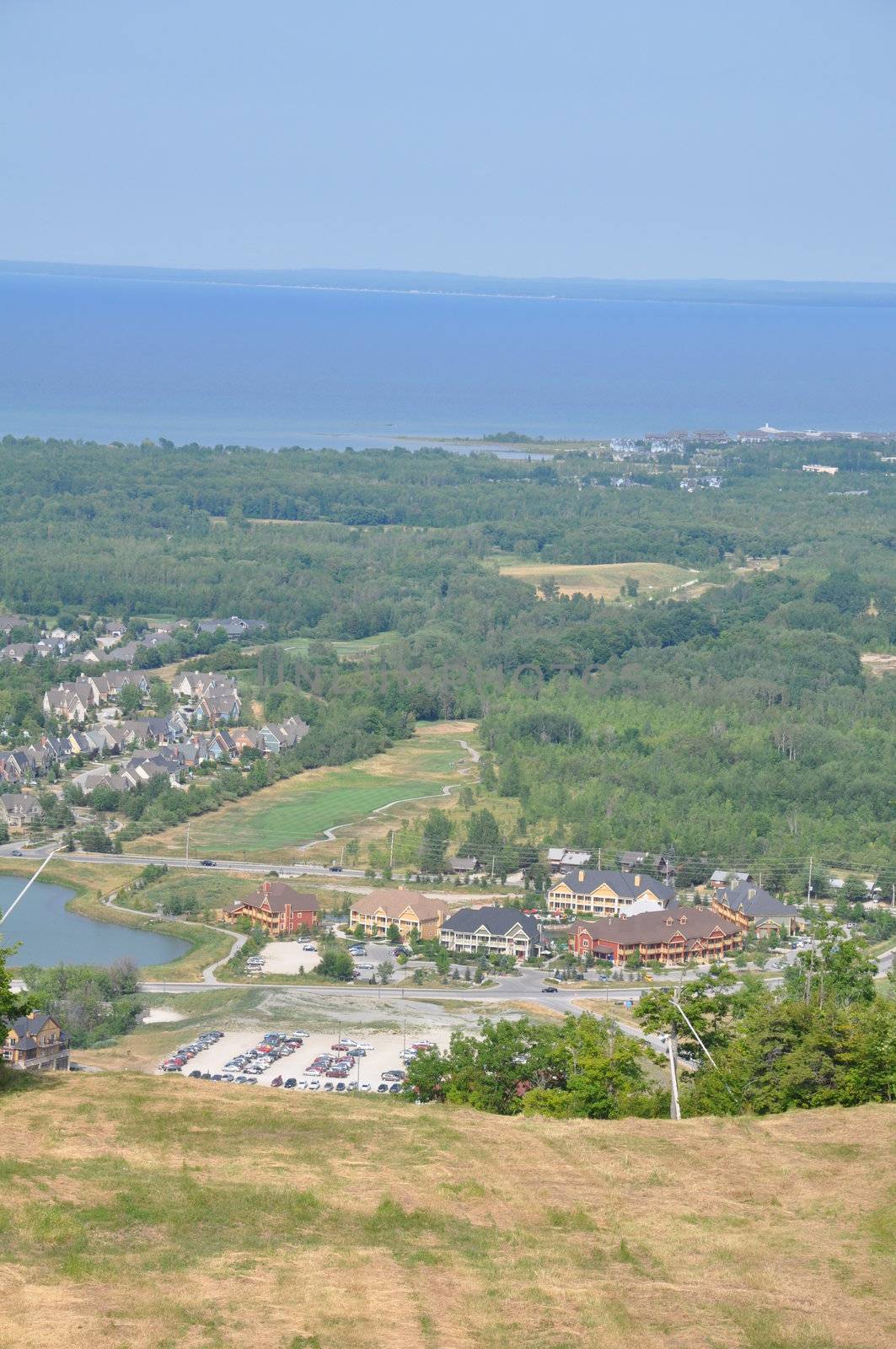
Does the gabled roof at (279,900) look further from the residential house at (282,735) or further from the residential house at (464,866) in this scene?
the residential house at (282,735)

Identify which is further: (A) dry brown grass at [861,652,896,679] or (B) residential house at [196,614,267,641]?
(B) residential house at [196,614,267,641]

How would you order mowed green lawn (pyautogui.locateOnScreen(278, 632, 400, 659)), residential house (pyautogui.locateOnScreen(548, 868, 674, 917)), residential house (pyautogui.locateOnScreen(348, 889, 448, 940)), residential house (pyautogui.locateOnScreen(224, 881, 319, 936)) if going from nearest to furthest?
residential house (pyautogui.locateOnScreen(348, 889, 448, 940)) → residential house (pyautogui.locateOnScreen(224, 881, 319, 936)) → residential house (pyautogui.locateOnScreen(548, 868, 674, 917)) → mowed green lawn (pyautogui.locateOnScreen(278, 632, 400, 659))

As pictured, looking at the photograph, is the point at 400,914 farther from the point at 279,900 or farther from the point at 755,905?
the point at 755,905

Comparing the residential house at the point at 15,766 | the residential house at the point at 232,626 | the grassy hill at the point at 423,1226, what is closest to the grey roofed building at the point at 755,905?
the residential house at the point at 15,766

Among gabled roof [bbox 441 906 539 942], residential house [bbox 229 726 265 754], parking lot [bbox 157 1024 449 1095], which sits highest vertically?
parking lot [bbox 157 1024 449 1095]

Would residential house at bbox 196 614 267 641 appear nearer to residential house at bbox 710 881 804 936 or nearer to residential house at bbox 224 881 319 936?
residential house at bbox 224 881 319 936

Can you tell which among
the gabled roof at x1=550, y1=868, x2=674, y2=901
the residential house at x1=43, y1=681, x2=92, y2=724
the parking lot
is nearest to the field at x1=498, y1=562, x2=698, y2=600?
the residential house at x1=43, y1=681, x2=92, y2=724

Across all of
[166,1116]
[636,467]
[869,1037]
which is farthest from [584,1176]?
[636,467]
